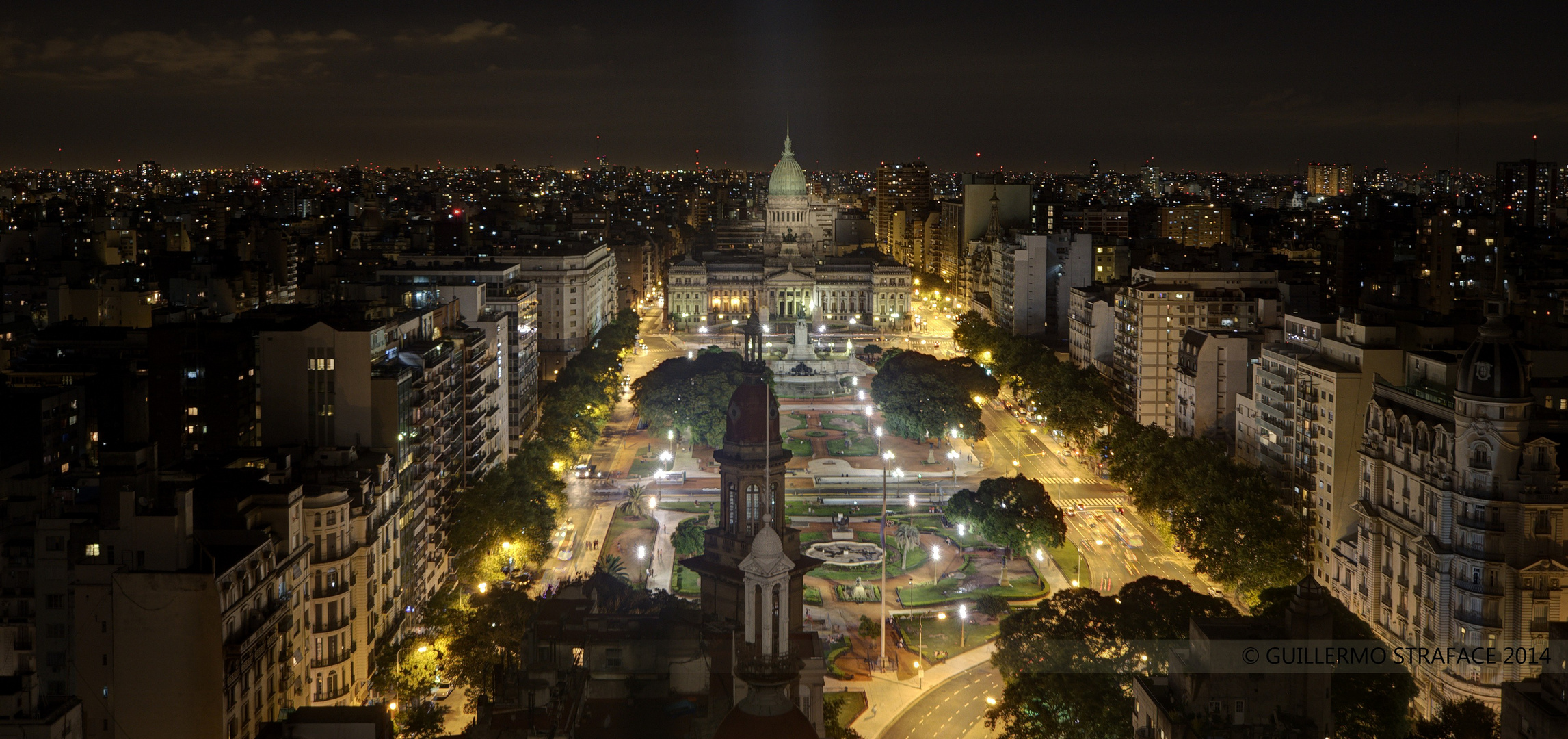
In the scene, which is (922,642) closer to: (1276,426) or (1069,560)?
(1069,560)

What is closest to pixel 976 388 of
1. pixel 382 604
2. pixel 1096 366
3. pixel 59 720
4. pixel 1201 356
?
pixel 1096 366

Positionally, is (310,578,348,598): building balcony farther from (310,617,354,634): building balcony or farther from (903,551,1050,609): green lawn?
(903,551,1050,609): green lawn

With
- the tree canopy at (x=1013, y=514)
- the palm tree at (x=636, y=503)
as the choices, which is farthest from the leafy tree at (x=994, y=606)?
the palm tree at (x=636, y=503)

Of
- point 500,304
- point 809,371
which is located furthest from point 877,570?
point 809,371

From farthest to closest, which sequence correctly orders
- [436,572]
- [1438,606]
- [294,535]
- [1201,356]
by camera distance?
1. [1201,356]
2. [436,572]
3. [1438,606]
4. [294,535]

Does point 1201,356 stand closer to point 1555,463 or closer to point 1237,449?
point 1237,449

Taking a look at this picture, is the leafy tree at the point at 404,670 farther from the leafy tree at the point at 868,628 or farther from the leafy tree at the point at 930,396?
the leafy tree at the point at 930,396
